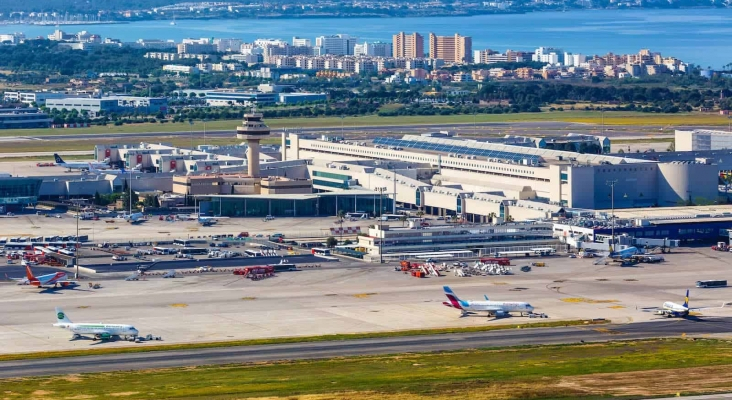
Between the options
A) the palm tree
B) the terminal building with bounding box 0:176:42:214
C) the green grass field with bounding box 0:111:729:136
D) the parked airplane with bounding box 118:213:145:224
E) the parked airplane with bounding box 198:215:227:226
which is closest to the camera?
the palm tree

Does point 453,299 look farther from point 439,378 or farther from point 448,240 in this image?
point 448,240

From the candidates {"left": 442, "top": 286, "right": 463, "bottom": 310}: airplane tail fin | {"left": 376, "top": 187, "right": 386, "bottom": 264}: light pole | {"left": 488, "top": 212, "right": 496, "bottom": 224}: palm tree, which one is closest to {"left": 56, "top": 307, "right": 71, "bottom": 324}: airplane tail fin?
{"left": 442, "top": 286, "right": 463, "bottom": 310}: airplane tail fin

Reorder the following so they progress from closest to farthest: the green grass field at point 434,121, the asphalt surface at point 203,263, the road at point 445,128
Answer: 1. the asphalt surface at point 203,263
2. the road at point 445,128
3. the green grass field at point 434,121

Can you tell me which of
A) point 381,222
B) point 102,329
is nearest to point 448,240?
point 381,222

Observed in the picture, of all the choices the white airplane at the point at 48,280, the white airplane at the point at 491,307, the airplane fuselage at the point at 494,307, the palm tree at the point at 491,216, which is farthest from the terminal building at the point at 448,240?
the airplane fuselage at the point at 494,307

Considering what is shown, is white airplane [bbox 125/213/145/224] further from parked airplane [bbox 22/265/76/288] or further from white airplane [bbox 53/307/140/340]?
white airplane [bbox 53/307/140/340]

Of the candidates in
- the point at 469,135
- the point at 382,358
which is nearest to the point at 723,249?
the point at 382,358

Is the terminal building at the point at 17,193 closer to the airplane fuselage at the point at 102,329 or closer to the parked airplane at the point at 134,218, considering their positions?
the parked airplane at the point at 134,218
